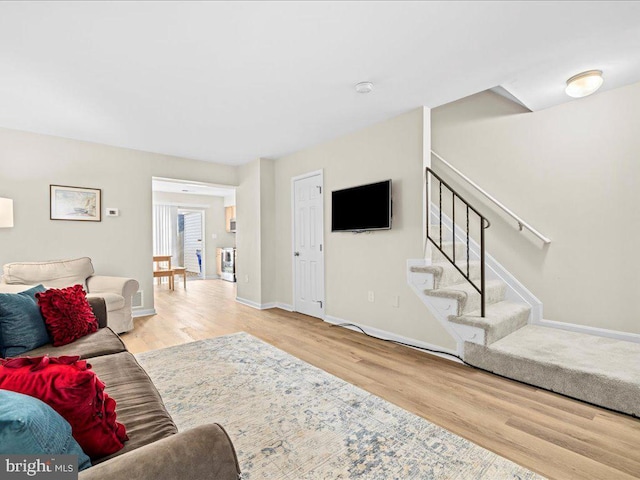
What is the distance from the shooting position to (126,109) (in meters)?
3.18

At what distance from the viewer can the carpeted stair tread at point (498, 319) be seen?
2762 millimetres

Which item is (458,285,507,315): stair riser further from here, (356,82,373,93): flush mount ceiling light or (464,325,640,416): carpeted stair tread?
(356,82,373,93): flush mount ceiling light

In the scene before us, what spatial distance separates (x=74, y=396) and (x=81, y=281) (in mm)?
3633

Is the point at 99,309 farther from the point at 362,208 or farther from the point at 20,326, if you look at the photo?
the point at 362,208

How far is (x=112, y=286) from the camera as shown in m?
3.79

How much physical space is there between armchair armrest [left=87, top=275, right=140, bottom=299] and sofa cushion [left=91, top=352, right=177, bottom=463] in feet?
7.23

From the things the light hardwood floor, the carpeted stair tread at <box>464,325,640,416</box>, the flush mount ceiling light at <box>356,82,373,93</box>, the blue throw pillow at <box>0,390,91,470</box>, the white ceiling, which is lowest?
the light hardwood floor

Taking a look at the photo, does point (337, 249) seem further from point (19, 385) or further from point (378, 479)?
point (19, 385)

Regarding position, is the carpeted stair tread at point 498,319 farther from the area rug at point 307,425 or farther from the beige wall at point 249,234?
the beige wall at point 249,234

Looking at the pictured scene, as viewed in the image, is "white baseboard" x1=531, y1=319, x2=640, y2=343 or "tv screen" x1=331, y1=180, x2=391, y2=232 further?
"tv screen" x1=331, y1=180, x2=391, y2=232

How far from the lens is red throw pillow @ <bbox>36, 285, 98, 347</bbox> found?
2.09 m

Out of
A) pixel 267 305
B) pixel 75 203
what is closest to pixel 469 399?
pixel 267 305

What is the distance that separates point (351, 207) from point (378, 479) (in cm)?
284

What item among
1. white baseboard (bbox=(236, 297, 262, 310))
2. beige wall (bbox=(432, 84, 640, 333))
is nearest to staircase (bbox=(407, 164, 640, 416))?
beige wall (bbox=(432, 84, 640, 333))
